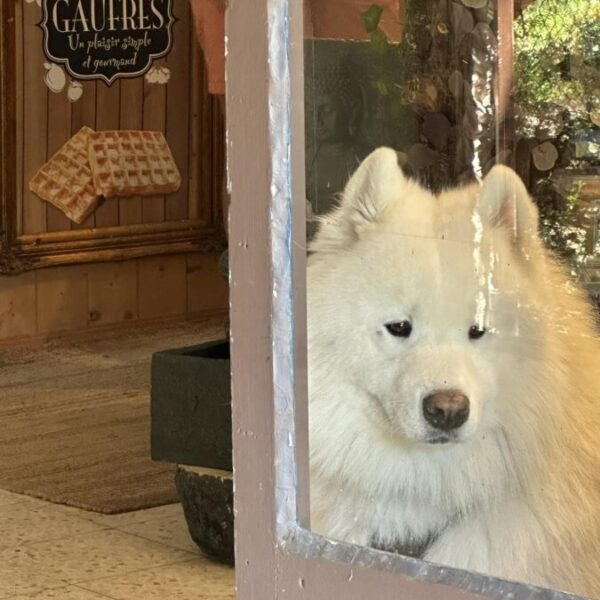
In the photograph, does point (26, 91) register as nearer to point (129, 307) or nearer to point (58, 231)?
point (58, 231)

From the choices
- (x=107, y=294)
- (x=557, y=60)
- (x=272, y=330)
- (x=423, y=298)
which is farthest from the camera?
(x=107, y=294)

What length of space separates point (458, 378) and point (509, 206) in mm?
182

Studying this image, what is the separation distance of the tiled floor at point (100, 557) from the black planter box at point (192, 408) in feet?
1.05

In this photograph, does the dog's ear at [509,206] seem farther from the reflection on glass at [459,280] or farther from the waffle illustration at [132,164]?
the waffle illustration at [132,164]

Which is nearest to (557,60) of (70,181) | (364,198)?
(364,198)

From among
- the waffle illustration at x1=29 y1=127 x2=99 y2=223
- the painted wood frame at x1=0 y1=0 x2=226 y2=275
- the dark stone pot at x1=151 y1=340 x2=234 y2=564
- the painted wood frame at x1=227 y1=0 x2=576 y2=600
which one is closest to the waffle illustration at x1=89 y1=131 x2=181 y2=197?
the waffle illustration at x1=29 y1=127 x2=99 y2=223

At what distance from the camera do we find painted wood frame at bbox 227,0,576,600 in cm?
151

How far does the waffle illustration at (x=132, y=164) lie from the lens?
23.4 feet

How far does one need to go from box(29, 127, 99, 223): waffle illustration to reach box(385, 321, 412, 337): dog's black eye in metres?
5.70

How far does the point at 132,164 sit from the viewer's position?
7.26 meters

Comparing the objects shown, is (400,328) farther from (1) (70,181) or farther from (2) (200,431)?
(1) (70,181)

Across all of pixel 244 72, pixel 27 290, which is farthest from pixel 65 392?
pixel 244 72

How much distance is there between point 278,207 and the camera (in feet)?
5.02

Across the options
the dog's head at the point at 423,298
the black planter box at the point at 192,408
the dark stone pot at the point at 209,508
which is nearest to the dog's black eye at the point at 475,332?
A: the dog's head at the point at 423,298
